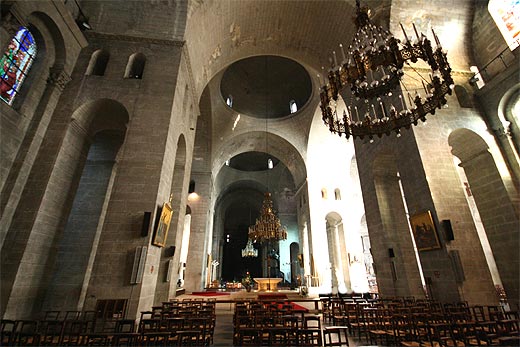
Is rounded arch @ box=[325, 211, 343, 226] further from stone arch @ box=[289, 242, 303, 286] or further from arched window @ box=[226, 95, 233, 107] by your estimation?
arched window @ box=[226, 95, 233, 107]

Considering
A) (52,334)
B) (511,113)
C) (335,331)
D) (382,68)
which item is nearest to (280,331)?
(335,331)

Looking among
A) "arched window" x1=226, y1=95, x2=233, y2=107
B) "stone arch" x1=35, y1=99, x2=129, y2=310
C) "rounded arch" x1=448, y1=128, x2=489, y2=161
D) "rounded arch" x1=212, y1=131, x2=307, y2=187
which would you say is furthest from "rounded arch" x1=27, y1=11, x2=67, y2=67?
"rounded arch" x1=448, y1=128, x2=489, y2=161

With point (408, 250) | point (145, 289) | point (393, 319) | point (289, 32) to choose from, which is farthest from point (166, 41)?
point (408, 250)

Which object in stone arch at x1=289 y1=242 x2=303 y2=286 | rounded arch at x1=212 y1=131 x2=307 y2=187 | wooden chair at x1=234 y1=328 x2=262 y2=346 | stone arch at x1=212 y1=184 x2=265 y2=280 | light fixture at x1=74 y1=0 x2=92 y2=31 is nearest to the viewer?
wooden chair at x1=234 y1=328 x2=262 y2=346

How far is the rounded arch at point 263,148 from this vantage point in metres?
18.4

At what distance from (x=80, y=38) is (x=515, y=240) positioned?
14714 mm

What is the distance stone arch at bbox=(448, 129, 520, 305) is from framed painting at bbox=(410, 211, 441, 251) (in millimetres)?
2514

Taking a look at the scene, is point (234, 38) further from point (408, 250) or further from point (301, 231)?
point (301, 231)

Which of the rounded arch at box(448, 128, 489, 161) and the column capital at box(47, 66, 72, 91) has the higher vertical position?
the column capital at box(47, 66, 72, 91)

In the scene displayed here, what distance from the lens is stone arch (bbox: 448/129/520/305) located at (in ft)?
24.1

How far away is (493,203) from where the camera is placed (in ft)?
27.1

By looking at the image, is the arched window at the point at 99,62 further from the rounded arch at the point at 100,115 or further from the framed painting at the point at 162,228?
the framed painting at the point at 162,228

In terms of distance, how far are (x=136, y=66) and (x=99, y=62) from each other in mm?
1160

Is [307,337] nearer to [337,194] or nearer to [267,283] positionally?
[267,283]
